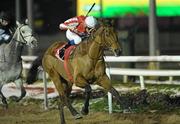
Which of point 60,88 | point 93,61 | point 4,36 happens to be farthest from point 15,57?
point 93,61

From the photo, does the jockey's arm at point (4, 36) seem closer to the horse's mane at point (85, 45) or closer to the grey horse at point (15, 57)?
the grey horse at point (15, 57)

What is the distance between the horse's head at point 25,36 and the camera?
1331 cm

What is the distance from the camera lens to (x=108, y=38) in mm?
9742

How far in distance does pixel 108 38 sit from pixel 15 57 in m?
4.18

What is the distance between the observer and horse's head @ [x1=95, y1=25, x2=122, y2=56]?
31.3 ft

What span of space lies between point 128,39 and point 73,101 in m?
4.79

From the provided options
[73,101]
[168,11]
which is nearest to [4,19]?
[73,101]

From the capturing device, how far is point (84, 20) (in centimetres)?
1097

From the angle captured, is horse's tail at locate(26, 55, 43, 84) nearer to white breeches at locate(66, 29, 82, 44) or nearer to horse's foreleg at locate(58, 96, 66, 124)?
white breeches at locate(66, 29, 82, 44)

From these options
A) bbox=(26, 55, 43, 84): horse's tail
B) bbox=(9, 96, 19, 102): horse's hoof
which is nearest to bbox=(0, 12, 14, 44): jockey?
bbox=(26, 55, 43, 84): horse's tail

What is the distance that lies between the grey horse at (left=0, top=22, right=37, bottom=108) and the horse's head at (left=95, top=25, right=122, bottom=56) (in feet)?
11.7

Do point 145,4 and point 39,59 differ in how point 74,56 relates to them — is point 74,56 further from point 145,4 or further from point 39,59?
point 145,4

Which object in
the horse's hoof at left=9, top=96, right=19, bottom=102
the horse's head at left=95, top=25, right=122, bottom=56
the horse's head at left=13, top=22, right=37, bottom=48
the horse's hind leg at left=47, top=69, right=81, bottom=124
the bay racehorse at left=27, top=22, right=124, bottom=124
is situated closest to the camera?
the horse's head at left=95, top=25, right=122, bottom=56

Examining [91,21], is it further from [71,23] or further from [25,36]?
[25,36]
